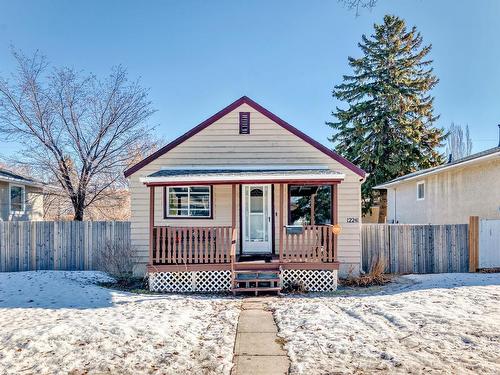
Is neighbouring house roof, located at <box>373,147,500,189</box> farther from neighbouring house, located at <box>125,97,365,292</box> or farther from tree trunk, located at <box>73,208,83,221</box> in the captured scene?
tree trunk, located at <box>73,208,83,221</box>

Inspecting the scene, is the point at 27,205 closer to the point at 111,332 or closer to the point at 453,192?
the point at 111,332

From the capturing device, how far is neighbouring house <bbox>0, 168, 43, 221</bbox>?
1620cm

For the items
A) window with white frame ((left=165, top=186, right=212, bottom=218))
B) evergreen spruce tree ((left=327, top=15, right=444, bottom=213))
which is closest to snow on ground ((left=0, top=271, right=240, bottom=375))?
window with white frame ((left=165, top=186, right=212, bottom=218))

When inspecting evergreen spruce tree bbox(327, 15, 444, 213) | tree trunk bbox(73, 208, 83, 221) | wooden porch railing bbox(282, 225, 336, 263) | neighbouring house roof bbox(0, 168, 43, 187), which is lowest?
wooden porch railing bbox(282, 225, 336, 263)

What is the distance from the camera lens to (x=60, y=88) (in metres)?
15.6

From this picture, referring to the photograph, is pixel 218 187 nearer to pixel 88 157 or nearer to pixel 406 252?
pixel 406 252

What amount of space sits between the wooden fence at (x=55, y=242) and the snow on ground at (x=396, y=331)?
21.5 ft

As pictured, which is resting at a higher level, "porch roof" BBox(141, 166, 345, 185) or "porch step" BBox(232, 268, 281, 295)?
"porch roof" BBox(141, 166, 345, 185)

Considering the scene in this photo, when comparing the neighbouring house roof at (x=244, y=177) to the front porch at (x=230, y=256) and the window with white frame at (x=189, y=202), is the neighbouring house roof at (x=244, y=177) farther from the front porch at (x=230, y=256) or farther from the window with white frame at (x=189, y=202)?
the window with white frame at (x=189, y=202)

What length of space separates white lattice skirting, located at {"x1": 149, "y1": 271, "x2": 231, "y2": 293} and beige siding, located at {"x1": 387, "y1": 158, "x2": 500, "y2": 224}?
9.48m

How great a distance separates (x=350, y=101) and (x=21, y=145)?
61.4 ft

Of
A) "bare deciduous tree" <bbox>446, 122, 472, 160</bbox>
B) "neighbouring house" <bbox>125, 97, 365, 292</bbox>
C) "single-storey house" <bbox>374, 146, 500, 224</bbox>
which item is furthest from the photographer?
"bare deciduous tree" <bbox>446, 122, 472, 160</bbox>

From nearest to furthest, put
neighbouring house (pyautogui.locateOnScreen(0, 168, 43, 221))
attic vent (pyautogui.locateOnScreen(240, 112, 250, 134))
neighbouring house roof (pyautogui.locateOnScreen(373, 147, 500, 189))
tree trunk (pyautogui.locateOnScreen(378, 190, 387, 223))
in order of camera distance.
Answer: attic vent (pyautogui.locateOnScreen(240, 112, 250, 134)) < neighbouring house roof (pyautogui.locateOnScreen(373, 147, 500, 189)) < neighbouring house (pyautogui.locateOnScreen(0, 168, 43, 221)) < tree trunk (pyautogui.locateOnScreen(378, 190, 387, 223))

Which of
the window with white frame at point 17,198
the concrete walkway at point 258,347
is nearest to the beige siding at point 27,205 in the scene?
the window with white frame at point 17,198
